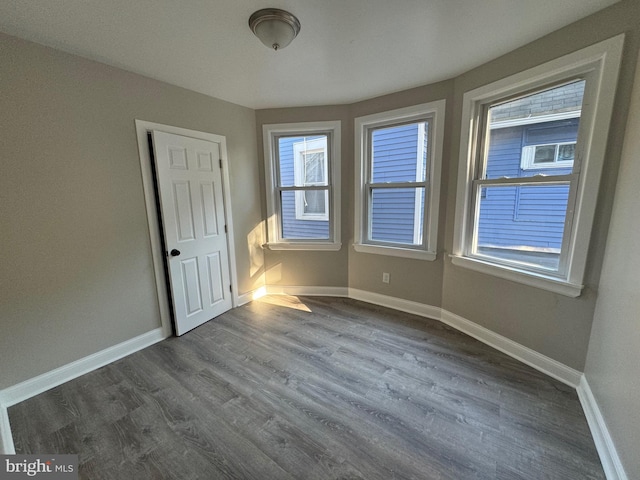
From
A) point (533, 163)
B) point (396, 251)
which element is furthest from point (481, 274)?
point (533, 163)

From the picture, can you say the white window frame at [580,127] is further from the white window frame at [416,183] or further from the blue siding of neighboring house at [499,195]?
the white window frame at [416,183]

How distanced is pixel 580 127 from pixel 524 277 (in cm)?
109

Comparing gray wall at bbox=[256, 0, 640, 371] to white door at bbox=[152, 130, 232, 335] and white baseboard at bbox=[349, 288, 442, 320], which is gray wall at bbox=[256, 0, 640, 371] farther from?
white door at bbox=[152, 130, 232, 335]

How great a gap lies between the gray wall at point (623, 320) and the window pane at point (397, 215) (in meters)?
1.46

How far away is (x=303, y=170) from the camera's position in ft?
10.9

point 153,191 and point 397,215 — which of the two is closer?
point 153,191

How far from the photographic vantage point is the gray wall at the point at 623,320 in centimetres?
119

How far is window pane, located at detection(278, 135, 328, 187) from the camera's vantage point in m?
3.23

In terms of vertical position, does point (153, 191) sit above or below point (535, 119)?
below

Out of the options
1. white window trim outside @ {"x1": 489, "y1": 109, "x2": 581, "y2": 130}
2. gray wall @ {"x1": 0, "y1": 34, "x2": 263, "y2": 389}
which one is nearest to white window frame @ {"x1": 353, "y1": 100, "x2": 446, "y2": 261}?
white window trim outside @ {"x1": 489, "y1": 109, "x2": 581, "y2": 130}

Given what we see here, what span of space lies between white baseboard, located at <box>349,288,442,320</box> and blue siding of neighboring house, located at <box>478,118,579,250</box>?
91cm

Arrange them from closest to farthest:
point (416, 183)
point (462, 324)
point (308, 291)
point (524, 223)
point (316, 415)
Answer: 1. point (316, 415)
2. point (524, 223)
3. point (462, 324)
4. point (416, 183)
5. point (308, 291)

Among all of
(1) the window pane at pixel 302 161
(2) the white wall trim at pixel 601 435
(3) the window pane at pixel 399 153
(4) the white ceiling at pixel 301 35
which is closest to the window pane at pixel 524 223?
(3) the window pane at pixel 399 153

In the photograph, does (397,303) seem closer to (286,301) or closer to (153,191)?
(286,301)
